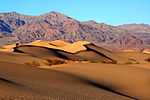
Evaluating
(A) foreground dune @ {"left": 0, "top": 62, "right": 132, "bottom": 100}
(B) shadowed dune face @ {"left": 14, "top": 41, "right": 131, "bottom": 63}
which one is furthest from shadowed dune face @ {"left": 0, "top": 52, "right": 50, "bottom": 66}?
(B) shadowed dune face @ {"left": 14, "top": 41, "right": 131, "bottom": 63}

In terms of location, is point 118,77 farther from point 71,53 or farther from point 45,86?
point 71,53

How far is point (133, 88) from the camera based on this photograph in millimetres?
19422

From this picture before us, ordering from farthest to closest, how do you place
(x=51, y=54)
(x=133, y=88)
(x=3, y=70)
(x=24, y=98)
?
(x=51, y=54) → (x=133, y=88) → (x=3, y=70) → (x=24, y=98)

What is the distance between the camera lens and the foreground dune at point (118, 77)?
1867cm

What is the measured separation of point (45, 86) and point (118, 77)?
691 cm

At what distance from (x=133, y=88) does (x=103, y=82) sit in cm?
151

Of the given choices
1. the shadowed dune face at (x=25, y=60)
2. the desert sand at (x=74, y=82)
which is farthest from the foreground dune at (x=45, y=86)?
the shadowed dune face at (x=25, y=60)

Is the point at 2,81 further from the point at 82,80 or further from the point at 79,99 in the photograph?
the point at 82,80

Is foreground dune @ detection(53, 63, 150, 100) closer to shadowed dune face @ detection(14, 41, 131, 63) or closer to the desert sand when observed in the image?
the desert sand

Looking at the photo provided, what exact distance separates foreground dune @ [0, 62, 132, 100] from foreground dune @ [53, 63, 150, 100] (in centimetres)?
139

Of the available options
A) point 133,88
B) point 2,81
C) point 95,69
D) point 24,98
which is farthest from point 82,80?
point 24,98

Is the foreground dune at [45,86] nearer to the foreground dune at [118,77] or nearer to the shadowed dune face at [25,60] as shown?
the foreground dune at [118,77]

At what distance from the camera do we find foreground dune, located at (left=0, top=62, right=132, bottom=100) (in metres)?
12.2

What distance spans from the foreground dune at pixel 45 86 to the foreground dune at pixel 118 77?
139 cm
